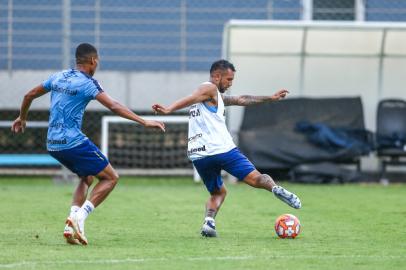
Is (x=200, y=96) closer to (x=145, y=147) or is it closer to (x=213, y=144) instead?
(x=213, y=144)

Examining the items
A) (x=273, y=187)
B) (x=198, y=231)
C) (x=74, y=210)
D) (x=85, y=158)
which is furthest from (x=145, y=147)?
(x=74, y=210)

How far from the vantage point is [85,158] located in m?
10.0

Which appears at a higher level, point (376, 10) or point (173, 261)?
point (376, 10)

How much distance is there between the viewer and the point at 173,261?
27.6 feet

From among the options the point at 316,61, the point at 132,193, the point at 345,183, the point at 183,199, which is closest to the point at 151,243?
the point at 183,199

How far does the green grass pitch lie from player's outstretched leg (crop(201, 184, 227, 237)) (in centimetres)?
15

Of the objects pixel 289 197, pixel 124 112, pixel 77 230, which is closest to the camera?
pixel 77 230

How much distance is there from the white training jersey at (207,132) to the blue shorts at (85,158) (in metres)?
1.17

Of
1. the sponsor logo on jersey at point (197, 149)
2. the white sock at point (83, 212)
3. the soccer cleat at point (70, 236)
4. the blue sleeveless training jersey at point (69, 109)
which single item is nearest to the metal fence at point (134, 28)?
the sponsor logo on jersey at point (197, 149)

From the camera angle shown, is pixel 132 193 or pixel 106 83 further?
pixel 106 83

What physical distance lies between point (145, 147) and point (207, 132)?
10.2m

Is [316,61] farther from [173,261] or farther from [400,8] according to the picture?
[173,261]

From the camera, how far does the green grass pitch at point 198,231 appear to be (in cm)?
847

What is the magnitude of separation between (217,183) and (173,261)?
274cm
